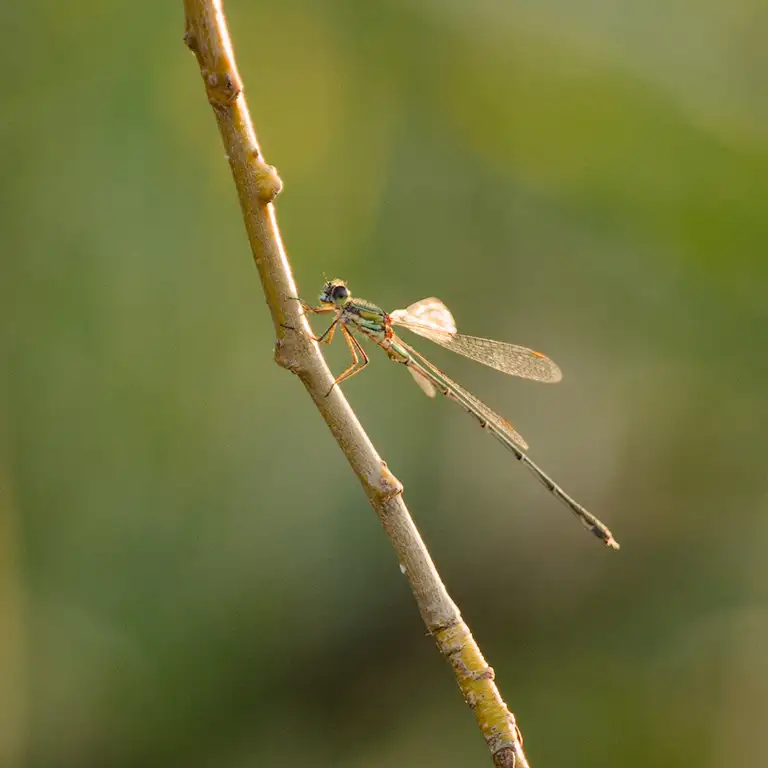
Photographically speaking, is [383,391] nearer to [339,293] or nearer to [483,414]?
[483,414]

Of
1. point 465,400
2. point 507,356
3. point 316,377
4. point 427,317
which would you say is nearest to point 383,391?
point 507,356

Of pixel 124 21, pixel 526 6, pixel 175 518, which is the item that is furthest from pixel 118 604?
pixel 526 6

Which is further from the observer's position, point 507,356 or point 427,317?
point 507,356

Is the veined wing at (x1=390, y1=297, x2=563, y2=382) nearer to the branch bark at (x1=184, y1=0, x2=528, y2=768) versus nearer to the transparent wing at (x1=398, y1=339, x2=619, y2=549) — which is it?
the transparent wing at (x1=398, y1=339, x2=619, y2=549)

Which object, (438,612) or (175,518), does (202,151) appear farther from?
(438,612)

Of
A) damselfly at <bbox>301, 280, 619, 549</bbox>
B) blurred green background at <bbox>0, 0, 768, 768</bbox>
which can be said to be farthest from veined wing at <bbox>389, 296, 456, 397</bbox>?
blurred green background at <bbox>0, 0, 768, 768</bbox>

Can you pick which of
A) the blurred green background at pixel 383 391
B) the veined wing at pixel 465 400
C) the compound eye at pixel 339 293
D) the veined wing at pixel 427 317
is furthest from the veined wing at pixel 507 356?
the blurred green background at pixel 383 391
